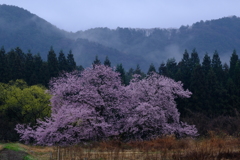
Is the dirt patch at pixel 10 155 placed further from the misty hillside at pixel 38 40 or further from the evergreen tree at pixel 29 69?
the misty hillside at pixel 38 40

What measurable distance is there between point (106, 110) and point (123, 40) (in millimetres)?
138704

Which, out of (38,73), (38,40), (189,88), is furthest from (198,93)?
(38,40)

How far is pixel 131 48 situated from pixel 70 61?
96965 millimetres

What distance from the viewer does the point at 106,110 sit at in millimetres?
20328

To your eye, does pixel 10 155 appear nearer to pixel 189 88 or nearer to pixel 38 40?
pixel 189 88

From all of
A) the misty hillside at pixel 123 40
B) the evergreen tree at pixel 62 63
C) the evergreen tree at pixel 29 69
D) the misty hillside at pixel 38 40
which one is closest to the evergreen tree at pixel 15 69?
the evergreen tree at pixel 29 69

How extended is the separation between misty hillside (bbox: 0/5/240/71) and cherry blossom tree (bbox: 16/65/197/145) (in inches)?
3393

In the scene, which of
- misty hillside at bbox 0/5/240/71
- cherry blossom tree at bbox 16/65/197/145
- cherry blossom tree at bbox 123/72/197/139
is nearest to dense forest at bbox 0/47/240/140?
cherry blossom tree at bbox 123/72/197/139

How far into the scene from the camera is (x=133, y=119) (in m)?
19.5

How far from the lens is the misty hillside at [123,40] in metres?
118

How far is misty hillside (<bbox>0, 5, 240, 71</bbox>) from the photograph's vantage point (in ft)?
387

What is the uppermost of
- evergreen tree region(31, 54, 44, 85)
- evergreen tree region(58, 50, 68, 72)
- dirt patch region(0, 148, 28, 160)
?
evergreen tree region(58, 50, 68, 72)

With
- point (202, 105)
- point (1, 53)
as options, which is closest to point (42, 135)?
point (202, 105)

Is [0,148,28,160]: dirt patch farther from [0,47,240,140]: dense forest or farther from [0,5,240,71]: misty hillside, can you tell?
[0,5,240,71]: misty hillside
